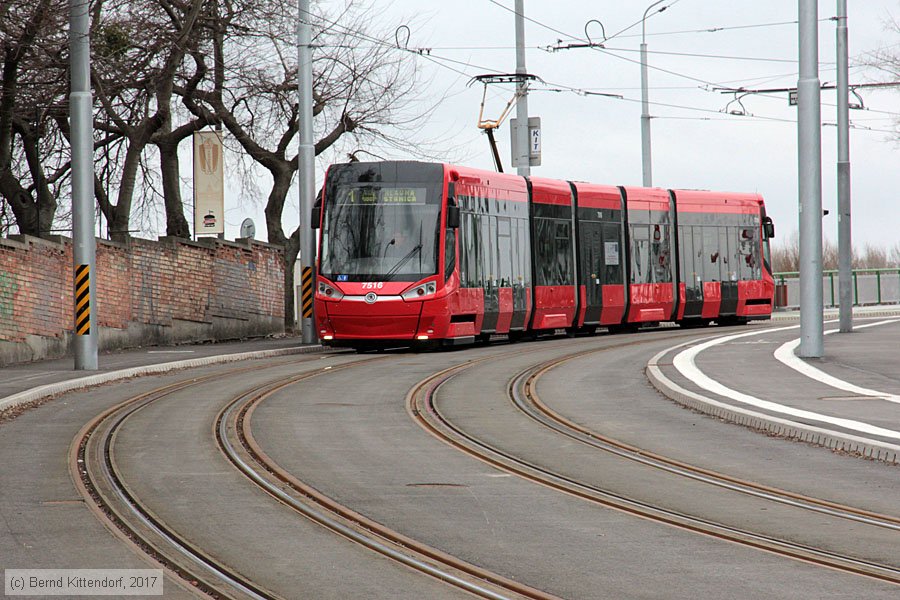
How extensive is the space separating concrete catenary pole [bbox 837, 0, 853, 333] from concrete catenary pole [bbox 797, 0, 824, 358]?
8503mm

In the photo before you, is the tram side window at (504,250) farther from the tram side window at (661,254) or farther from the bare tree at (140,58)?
the bare tree at (140,58)

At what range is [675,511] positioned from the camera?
363 inches

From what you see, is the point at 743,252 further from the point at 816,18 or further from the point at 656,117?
the point at 816,18

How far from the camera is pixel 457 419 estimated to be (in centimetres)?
1477

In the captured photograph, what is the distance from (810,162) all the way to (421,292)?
7.75 metres

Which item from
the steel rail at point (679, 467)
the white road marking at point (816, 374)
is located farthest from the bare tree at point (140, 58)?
the steel rail at point (679, 467)

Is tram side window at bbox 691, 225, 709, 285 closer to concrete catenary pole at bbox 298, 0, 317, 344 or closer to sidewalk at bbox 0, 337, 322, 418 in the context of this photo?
sidewalk at bbox 0, 337, 322, 418

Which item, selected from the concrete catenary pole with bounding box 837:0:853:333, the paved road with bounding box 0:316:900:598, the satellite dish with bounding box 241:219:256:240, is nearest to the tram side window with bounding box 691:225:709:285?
the concrete catenary pole with bounding box 837:0:853:333

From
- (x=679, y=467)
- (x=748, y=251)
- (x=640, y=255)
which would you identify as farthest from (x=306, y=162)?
(x=679, y=467)

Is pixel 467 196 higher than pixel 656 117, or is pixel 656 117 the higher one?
pixel 656 117

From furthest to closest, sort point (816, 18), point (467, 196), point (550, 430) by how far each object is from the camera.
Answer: point (467, 196)
point (816, 18)
point (550, 430)

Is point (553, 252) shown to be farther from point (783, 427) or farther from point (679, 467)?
point (679, 467)

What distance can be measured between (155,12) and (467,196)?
10303 mm

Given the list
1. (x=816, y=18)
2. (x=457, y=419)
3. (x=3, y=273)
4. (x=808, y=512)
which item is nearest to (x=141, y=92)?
(x=3, y=273)
